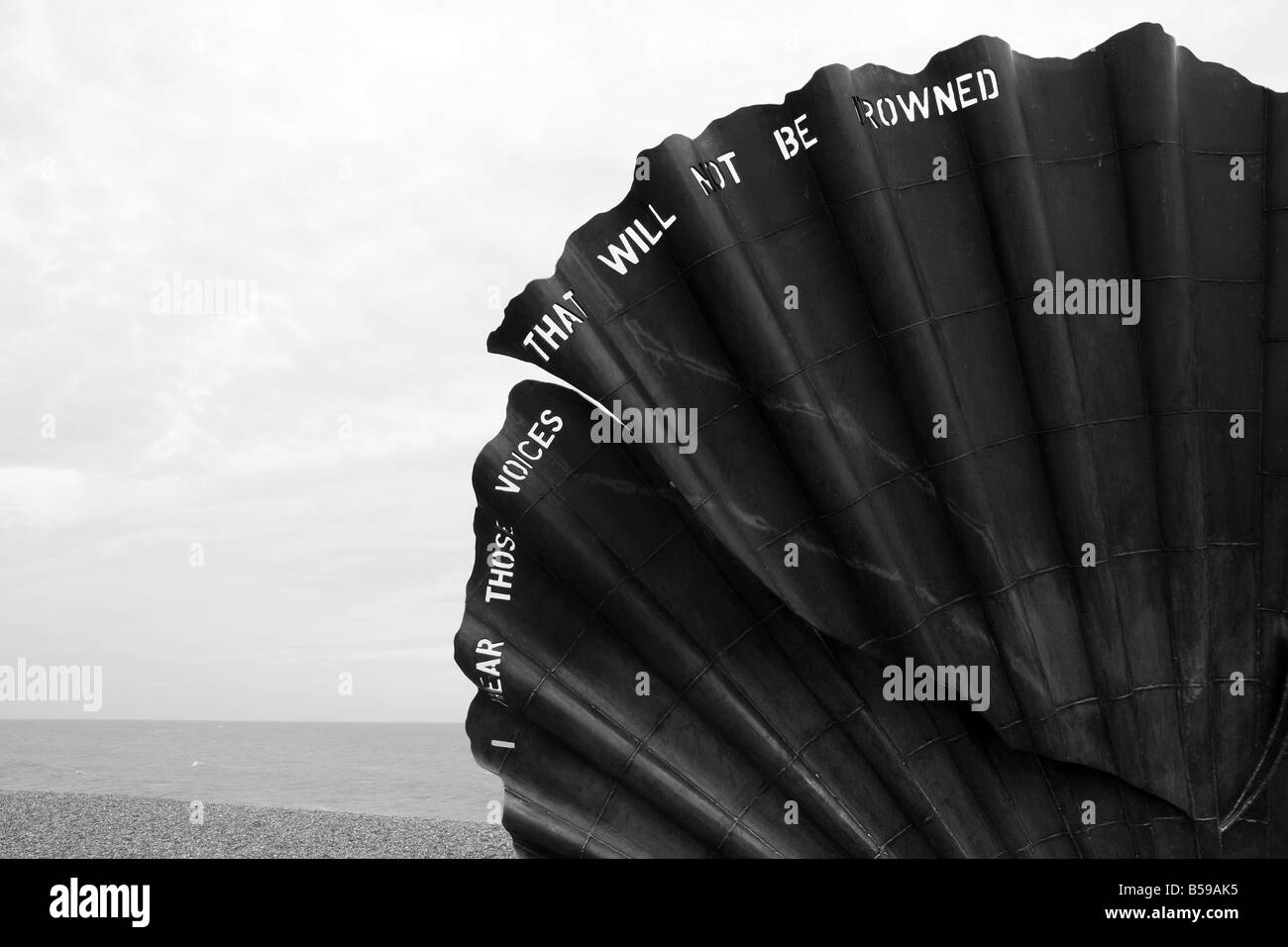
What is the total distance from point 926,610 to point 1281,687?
78.7 inches

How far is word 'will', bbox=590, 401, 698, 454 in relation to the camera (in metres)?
6.30

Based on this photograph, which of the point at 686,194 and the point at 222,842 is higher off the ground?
the point at 686,194

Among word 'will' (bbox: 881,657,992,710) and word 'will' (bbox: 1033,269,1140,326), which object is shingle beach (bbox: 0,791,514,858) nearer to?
word 'will' (bbox: 881,657,992,710)

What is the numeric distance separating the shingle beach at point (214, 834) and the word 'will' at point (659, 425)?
37.7 feet

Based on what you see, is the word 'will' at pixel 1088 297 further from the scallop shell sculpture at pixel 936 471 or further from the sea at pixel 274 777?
the sea at pixel 274 777

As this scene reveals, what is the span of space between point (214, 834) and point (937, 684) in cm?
1769

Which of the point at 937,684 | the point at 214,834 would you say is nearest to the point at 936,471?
the point at 937,684

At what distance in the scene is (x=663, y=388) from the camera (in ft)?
20.9

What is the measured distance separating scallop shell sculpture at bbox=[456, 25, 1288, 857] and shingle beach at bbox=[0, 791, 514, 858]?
1090 cm

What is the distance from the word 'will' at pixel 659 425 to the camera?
6297mm

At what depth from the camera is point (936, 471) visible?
631 cm

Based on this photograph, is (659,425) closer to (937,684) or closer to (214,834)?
(937,684)
